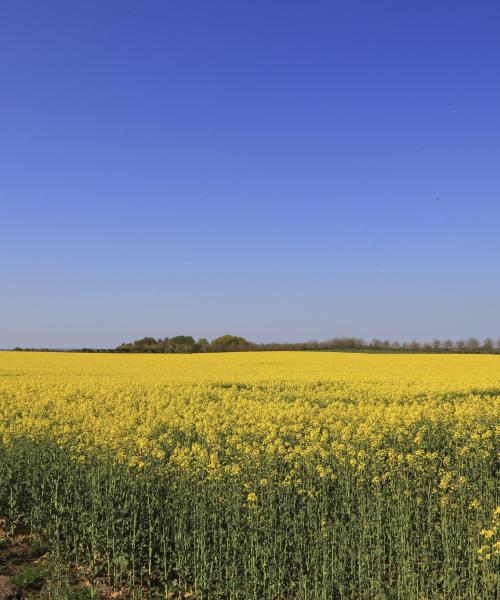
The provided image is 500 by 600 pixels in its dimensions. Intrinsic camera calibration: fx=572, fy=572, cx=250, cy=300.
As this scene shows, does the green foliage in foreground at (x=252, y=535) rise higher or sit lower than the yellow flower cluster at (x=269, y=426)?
lower

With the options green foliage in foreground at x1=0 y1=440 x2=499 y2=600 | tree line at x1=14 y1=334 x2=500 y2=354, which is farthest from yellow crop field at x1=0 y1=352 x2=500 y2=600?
tree line at x1=14 y1=334 x2=500 y2=354

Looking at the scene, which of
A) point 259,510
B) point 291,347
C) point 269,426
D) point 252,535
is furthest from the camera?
point 291,347

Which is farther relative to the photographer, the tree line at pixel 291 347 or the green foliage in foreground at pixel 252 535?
the tree line at pixel 291 347

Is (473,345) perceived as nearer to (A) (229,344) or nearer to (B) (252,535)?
(A) (229,344)

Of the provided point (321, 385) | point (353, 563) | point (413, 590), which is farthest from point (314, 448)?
point (321, 385)

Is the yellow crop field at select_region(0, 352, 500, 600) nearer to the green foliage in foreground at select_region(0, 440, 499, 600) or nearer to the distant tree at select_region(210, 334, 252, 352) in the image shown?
the green foliage in foreground at select_region(0, 440, 499, 600)

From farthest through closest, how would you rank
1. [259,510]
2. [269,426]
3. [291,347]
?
[291,347], [269,426], [259,510]

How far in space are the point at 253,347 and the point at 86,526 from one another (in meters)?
74.3

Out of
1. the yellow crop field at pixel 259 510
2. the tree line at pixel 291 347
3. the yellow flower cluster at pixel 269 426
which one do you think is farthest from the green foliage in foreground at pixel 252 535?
the tree line at pixel 291 347

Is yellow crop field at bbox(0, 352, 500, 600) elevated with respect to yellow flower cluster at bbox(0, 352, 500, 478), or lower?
lower

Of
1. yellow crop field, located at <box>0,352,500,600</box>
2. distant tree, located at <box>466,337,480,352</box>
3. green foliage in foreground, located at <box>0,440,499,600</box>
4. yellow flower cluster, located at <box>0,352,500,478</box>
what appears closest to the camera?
green foliage in foreground, located at <box>0,440,499,600</box>

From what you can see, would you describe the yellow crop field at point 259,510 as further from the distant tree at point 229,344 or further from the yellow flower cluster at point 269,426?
the distant tree at point 229,344

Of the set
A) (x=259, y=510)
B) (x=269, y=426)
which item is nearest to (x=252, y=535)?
(x=259, y=510)

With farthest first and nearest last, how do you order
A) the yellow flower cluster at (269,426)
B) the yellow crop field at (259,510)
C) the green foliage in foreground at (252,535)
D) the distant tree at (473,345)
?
the distant tree at (473,345) < the yellow flower cluster at (269,426) < the yellow crop field at (259,510) < the green foliage in foreground at (252,535)
